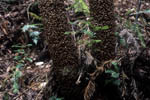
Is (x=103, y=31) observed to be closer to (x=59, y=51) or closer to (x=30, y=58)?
(x=59, y=51)

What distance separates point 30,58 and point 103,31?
3.14ft

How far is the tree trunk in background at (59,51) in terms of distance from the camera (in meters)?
1.70

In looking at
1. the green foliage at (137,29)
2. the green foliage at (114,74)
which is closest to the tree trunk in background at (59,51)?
the green foliage at (114,74)

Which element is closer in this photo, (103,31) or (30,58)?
(103,31)

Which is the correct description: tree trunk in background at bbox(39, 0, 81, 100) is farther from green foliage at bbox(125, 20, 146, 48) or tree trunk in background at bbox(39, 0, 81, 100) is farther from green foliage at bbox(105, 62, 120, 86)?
green foliage at bbox(125, 20, 146, 48)

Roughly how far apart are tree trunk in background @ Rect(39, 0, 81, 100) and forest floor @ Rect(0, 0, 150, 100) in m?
0.21

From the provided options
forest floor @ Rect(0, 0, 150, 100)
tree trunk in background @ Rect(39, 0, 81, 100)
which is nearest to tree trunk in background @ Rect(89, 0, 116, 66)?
forest floor @ Rect(0, 0, 150, 100)

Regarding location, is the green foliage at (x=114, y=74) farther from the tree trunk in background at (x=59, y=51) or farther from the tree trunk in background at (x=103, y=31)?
the tree trunk in background at (x=59, y=51)

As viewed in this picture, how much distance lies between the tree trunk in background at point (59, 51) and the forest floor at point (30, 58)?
21 cm

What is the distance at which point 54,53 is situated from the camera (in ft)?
5.88

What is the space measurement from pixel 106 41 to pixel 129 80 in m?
0.45

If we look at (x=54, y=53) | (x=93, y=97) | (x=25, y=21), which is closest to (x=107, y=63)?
(x=93, y=97)

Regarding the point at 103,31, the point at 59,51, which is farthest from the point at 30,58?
the point at 103,31

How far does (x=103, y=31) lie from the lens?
1851mm
